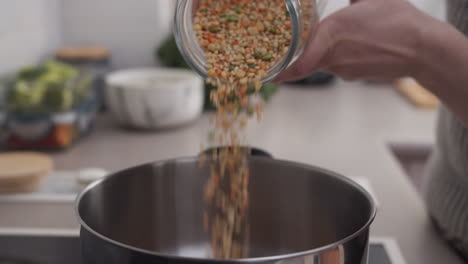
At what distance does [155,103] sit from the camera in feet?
4.02

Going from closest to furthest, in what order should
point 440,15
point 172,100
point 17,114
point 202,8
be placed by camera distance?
point 202,8 < point 17,114 < point 172,100 < point 440,15

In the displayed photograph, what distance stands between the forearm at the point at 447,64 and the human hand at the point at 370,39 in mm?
10

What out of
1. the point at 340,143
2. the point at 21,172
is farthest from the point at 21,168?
the point at 340,143

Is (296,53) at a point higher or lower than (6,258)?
higher

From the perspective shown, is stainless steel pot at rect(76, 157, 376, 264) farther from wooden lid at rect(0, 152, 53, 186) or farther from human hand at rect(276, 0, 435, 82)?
wooden lid at rect(0, 152, 53, 186)

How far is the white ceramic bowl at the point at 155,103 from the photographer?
3.99 feet

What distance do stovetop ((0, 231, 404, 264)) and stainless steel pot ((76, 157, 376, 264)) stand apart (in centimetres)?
11

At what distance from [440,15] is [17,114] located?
158cm

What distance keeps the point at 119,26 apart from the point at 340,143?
69cm

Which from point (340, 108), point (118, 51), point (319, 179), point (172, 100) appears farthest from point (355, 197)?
point (118, 51)

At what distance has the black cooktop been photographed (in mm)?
708

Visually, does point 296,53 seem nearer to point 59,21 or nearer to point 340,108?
point 340,108

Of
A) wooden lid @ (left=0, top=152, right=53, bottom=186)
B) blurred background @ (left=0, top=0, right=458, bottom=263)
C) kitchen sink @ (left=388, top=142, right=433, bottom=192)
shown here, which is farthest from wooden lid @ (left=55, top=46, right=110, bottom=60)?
kitchen sink @ (left=388, top=142, right=433, bottom=192)

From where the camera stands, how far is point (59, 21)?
1.53 m
